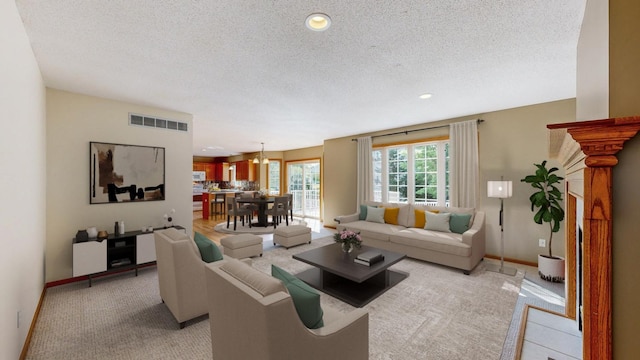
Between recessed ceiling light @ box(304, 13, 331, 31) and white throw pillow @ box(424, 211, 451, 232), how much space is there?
12.0 ft

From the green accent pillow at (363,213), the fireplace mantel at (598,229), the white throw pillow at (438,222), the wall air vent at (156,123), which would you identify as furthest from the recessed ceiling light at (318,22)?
the green accent pillow at (363,213)

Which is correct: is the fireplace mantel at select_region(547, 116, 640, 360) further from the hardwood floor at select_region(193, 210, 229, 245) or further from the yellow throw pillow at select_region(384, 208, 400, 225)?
the hardwood floor at select_region(193, 210, 229, 245)

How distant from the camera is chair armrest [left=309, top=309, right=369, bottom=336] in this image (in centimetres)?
139

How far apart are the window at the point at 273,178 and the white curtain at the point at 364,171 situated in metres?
4.47

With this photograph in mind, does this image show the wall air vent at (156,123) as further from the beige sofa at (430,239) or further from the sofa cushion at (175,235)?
the beige sofa at (430,239)

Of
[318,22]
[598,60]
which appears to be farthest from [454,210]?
[318,22]

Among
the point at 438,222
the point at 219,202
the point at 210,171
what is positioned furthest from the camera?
the point at 210,171

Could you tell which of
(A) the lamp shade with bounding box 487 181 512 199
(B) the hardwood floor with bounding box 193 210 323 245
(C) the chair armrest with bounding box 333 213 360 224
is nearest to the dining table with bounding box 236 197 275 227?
(B) the hardwood floor with bounding box 193 210 323 245

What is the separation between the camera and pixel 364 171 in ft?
19.9

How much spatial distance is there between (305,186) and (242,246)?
4.93 m

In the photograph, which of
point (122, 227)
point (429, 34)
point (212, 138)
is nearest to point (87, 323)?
point (122, 227)

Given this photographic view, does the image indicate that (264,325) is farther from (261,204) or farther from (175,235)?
(261,204)

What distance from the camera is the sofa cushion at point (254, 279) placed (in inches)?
50.5

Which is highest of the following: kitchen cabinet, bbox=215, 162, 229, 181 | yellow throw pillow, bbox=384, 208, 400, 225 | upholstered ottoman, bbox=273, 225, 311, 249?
kitchen cabinet, bbox=215, 162, 229, 181
